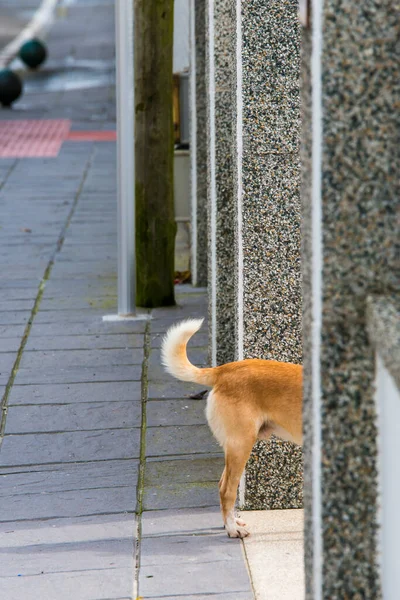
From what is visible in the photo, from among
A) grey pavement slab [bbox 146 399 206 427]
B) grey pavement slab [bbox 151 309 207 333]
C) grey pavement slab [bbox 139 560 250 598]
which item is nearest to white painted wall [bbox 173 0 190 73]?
grey pavement slab [bbox 151 309 207 333]

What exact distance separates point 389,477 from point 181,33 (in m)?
8.20

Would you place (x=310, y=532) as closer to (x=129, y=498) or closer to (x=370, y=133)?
(x=370, y=133)

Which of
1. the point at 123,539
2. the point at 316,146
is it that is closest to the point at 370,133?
the point at 316,146

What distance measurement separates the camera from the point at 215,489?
17.0 ft

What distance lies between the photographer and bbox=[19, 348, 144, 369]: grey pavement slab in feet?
23.5

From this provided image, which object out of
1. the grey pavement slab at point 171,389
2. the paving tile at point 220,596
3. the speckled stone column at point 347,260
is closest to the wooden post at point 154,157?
the grey pavement slab at point 171,389

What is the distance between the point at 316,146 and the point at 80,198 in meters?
10.8

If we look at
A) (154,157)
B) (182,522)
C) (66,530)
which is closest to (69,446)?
(66,530)

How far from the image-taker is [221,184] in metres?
6.23

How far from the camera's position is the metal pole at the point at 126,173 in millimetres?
7918

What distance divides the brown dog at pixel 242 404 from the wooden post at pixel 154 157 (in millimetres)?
4041

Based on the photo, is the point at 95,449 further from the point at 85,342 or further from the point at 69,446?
the point at 85,342

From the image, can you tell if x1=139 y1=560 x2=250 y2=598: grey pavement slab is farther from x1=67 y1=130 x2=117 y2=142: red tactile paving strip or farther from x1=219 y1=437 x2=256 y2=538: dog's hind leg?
x1=67 y1=130 x2=117 y2=142: red tactile paving strip

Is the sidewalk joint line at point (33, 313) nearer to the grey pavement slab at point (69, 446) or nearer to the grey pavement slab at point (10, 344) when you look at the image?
the grey pavement slab at point (10, 344)
